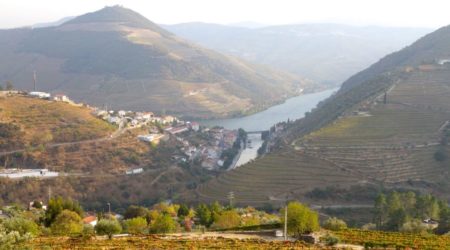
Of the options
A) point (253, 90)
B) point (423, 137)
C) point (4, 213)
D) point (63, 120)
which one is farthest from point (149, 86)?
point (4, 213)

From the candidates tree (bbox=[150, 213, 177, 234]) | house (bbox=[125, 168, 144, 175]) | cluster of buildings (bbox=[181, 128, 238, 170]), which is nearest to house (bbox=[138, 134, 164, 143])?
cluster of buildings (bbox=[181, 128, 238, 170])

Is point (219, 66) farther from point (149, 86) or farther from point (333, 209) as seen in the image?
point (333, 209)

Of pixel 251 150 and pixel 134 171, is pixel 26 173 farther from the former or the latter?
pixel 251 150

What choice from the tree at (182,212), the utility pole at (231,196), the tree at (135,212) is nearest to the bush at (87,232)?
the tree at (135,212)

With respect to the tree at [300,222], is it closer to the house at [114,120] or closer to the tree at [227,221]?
the tree at [227,221]

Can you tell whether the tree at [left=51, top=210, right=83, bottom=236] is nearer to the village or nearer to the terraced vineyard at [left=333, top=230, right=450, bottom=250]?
the terraced vineyard at [left=333, top=230, right=450, bottom=250]
